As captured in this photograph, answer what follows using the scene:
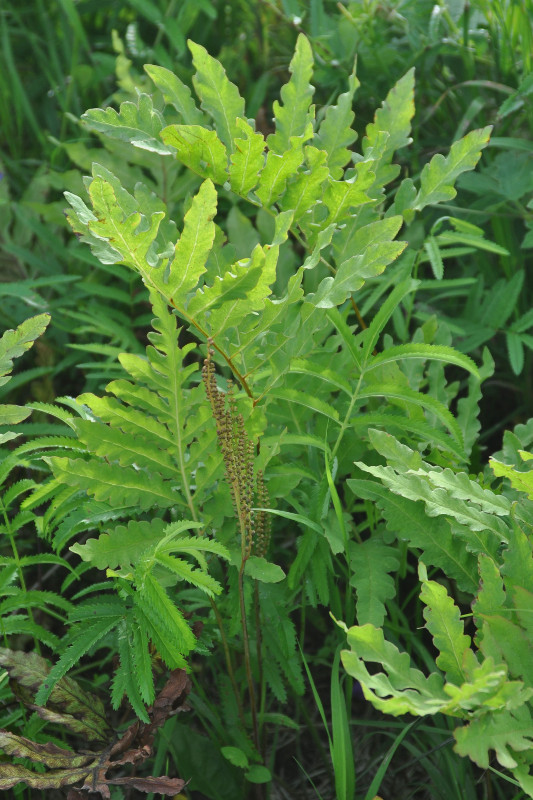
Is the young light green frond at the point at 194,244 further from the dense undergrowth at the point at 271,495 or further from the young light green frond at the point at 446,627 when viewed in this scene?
the young light green frond at the point at 446,627

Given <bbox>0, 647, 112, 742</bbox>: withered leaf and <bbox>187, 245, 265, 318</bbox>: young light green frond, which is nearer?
<bbox>187, 245, 265, 318</bbox>: young light green frond

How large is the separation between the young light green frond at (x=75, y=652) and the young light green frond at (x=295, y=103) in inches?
28.9

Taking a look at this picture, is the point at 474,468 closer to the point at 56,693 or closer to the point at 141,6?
the point at 56,693

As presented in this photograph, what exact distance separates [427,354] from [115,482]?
0.46m

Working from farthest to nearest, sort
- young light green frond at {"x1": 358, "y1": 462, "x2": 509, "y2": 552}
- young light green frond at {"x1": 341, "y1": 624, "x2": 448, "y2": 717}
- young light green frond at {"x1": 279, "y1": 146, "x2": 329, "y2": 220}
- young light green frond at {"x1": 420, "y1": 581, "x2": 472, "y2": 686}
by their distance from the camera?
1. young light green frond at {"x1": 279, "y1": 146, "x2": 329, "y2": 220}
2. young light green frond at {"x1": 358, "y1": 462, "x2": 509, "y2": 552}
3. young light green frond at {"x1": 420, "y1": 581, "x2": 472, "y2": 686}
4. young light green frond at {"x1": 341, "y1": 624, "x2": 448, "y2": 717}

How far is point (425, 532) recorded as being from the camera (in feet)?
3.90

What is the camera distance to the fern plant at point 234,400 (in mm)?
1071

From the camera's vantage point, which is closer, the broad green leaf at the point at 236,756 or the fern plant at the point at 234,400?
the fern plant at the point at 234,400

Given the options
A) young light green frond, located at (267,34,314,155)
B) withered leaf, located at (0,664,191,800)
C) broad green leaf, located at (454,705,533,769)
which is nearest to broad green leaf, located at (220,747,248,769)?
withered leaf, located at (0,664,191,800)

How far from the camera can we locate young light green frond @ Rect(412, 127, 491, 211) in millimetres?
1241

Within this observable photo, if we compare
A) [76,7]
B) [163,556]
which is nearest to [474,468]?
[163,556]

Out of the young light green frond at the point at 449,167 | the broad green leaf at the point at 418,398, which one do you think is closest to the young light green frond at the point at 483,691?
the broad green leaf at the point at 418,398

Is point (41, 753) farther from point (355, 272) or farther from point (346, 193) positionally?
point (346, 193)

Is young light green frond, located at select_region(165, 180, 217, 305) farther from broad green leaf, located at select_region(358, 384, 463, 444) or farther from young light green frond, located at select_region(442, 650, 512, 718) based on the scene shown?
young light green frond, located at select_region(442, 650, 512, 718)
